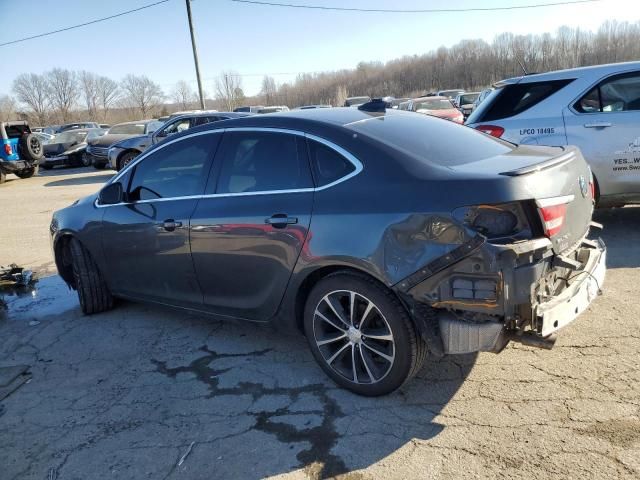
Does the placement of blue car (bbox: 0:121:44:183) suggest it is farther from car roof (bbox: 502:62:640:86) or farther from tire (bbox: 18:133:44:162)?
car roof (bbox: 502:62:640:86)

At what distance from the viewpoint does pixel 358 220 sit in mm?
2891

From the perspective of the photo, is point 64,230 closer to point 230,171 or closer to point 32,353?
point 32,353

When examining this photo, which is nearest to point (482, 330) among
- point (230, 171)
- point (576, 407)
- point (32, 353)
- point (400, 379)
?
point (400, 379)

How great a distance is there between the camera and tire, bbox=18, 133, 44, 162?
59.7ft

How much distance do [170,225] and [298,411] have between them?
172 cm

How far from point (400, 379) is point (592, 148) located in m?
4.02

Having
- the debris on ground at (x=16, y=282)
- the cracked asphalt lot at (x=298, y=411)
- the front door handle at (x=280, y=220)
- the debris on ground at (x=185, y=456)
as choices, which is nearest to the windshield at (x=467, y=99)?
the cracked asphalt lot at (x=298, y=411)

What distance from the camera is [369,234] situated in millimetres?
2838

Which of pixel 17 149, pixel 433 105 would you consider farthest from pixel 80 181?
pixel 433 105

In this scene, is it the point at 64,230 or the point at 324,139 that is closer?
the point at 324,139

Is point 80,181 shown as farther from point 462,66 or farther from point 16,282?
point 462,66

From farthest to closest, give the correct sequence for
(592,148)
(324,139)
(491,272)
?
(592,148)
(324,139)
(491,272)

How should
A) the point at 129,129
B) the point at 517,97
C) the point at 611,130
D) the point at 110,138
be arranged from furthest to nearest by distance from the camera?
the point at 129,129
the point at 110,138
the point at 517,97
the point at 611,130

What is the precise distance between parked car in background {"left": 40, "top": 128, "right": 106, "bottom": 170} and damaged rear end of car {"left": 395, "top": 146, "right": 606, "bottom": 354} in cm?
2221
